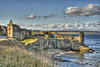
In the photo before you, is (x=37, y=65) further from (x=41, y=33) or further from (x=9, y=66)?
(x=41, y=33)

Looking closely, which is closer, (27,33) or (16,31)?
(16,31)

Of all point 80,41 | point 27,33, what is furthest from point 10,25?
point 80,41

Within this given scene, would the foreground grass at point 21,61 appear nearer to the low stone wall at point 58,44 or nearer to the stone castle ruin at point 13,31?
the stone castle ruin at point 13,31

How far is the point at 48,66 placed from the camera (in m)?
8.40

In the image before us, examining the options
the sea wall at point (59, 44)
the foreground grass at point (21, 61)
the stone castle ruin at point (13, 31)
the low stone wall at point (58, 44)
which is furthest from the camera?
the sea wall at point (59, 44)

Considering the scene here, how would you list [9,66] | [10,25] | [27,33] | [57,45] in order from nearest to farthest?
A: [9,66] < [10,25] < [27,33] < [57,45]

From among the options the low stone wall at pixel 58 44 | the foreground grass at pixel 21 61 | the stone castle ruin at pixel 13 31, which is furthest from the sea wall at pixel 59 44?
the foreground grass at pixel 21 61

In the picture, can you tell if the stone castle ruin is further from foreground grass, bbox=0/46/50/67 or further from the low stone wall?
foreground grass, bbox=0/46/50/67

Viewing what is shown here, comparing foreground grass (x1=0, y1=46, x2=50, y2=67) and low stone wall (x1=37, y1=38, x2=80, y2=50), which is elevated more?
foreground grass (x1=0, y1=46, x2=50, y2=67)

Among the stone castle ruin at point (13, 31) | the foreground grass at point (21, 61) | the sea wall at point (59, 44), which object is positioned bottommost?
the sea wall at point (59, 44)

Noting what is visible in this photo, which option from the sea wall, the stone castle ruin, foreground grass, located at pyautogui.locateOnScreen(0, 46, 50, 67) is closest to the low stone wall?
the sea wall

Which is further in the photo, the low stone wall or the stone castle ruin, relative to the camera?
the low stone wall

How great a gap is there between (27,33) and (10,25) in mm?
9813

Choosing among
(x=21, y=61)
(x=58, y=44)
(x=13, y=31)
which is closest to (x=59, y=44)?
(x=58, y=44)
